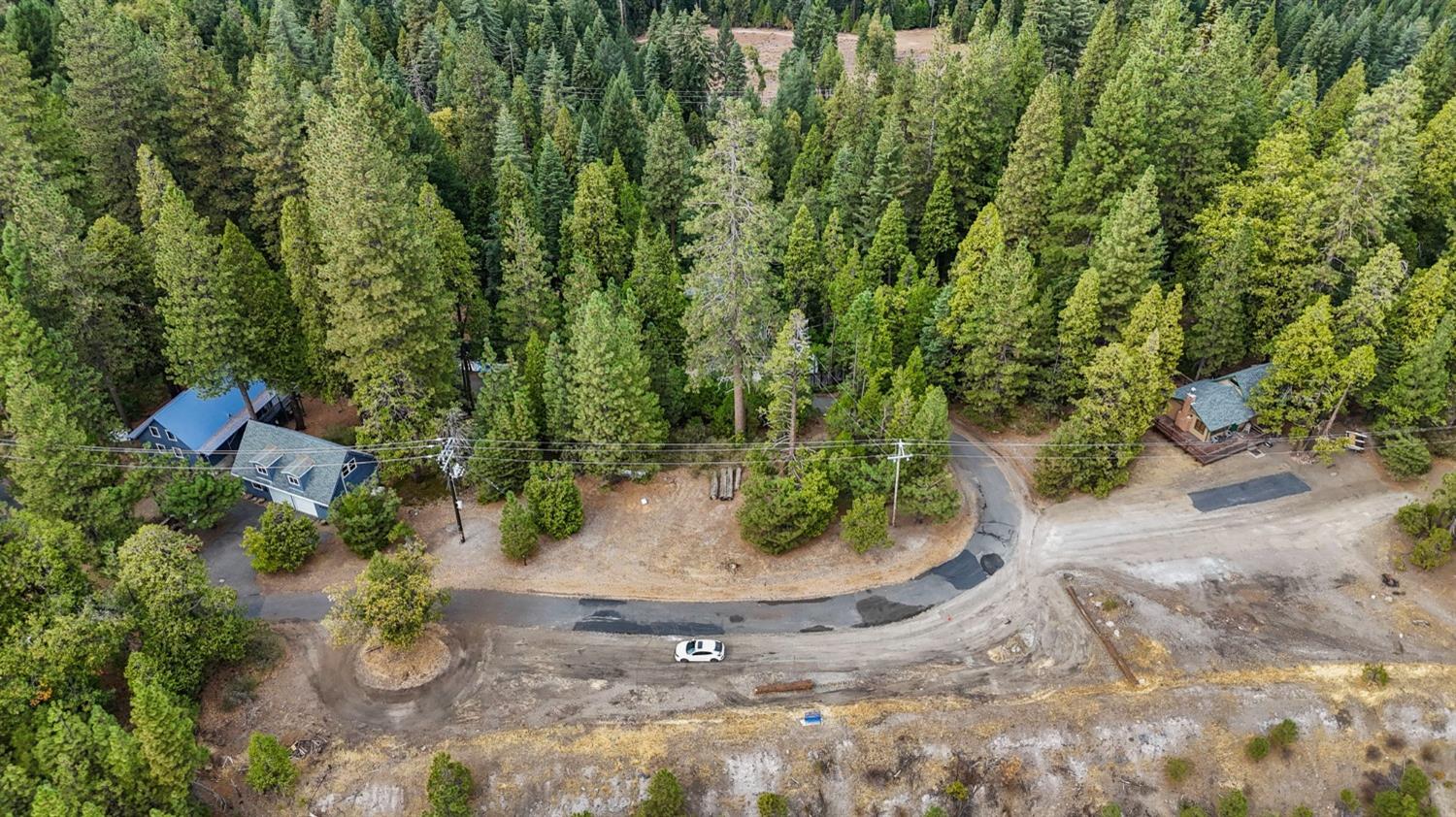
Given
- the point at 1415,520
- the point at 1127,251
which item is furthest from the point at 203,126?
the point at 1415,520

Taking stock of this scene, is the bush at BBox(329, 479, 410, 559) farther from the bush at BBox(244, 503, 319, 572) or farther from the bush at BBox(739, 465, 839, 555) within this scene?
the bush at BBox(739, 465, 839, 555)

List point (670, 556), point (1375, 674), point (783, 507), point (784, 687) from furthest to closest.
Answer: point (670, 556) → point (783, 507) → point (784, 687) → point (1375, 674)

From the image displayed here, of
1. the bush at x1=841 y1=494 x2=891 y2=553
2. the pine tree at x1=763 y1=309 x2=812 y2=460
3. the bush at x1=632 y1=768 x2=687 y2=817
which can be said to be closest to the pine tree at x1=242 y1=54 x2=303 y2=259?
the pine tree at x1=763 y1=309 x2=812 y2=460

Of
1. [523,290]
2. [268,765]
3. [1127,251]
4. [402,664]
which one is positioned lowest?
[402,664]

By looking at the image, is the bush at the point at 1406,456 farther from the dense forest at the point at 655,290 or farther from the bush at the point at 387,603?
the bush at the point at 387,603

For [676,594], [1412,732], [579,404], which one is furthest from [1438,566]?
[579,404]

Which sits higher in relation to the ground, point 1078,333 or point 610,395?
point 1078,333

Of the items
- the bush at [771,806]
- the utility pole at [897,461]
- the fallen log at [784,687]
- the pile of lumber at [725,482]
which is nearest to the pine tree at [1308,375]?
the utility pole at [897,461]

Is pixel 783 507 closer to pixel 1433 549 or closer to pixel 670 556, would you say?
pixel 670 556

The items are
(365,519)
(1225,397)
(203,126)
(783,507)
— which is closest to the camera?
(783,507)
